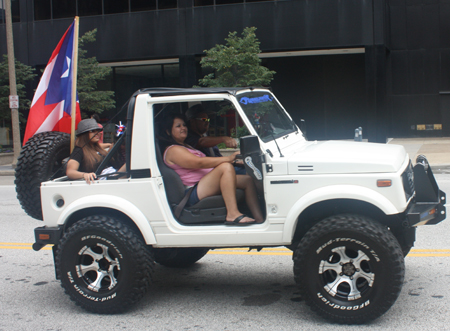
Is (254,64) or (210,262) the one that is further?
(254,64)

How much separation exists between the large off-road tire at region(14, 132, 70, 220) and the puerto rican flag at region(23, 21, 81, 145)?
280mm

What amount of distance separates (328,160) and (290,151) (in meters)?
0.58

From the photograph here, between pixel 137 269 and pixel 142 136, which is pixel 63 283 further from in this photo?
pixel 142 136

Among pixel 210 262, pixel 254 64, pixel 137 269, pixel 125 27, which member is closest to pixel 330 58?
pixel 254 64

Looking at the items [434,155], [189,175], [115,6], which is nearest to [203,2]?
[115,6]

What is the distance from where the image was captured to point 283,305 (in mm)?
4766

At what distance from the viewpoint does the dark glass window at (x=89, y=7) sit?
25.9 metres

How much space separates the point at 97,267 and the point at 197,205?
1.05m

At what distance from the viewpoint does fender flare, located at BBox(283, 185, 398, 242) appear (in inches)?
161

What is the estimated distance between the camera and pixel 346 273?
4219mm

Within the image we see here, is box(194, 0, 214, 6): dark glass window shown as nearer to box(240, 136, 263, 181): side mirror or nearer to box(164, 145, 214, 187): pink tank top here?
box(164, 145, 214, 187): pink tank top

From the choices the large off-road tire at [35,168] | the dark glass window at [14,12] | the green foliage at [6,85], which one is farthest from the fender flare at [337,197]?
the dark glass window at [14,12]

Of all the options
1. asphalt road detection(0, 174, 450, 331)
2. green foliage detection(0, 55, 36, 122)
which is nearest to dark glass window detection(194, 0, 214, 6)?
green foliage detection(0, 55, 36, 122)

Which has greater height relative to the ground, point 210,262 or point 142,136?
point 142,136
